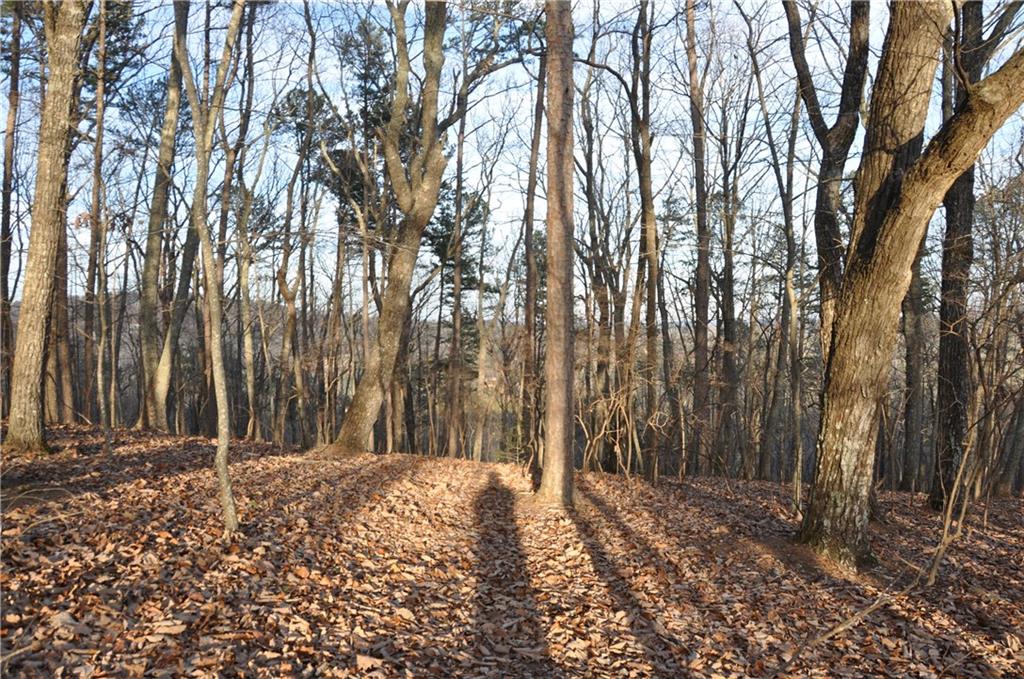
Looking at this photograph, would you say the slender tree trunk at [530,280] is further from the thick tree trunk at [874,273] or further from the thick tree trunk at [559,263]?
the thick tree trunk at [874,273]

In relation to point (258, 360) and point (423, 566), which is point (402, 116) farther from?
point (258, 360)

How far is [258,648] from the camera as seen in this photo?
4074mm

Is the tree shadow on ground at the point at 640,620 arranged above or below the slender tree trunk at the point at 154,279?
below

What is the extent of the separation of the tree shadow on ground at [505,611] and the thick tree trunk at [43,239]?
5.30 meters

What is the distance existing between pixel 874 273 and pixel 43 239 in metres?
8.74

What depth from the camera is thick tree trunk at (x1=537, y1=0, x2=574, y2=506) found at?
9.03 metres

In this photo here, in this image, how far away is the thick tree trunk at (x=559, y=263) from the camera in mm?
9031

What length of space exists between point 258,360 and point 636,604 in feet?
105

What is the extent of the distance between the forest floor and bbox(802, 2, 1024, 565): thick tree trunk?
0.69 meters

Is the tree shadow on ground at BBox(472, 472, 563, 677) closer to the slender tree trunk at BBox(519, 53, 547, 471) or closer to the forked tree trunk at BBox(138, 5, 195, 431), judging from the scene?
the slender tree trunk at BBox(519, 53, 547, 471)

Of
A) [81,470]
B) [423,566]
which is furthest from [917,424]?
[81,470]

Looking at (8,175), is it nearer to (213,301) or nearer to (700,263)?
(213,301)

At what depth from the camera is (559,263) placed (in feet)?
29.8

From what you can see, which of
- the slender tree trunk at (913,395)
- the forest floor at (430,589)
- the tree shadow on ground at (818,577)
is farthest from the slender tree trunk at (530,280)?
the slender tree trunk at (913,395)
